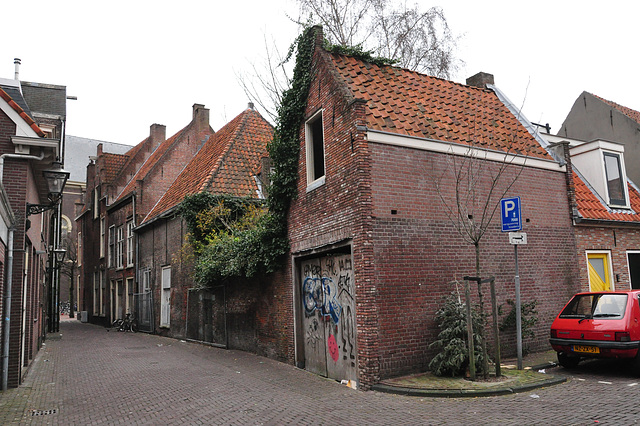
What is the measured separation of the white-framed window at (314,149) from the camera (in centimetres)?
1109

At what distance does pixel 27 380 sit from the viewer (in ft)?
34.3

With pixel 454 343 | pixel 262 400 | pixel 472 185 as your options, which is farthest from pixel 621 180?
pixel 262 400

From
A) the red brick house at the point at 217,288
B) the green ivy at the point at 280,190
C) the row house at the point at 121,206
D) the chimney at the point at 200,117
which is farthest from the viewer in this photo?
the chimney at the point at 200,117

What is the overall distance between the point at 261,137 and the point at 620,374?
603 inches

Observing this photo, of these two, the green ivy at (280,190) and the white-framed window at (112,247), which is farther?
the white-framed window at (112,247)

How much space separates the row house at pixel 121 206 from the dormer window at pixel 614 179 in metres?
18.0

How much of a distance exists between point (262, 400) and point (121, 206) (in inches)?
793

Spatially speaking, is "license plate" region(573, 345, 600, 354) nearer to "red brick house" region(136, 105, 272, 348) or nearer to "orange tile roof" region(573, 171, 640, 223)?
"orange tile roof" region(573, 171, 640, 223)

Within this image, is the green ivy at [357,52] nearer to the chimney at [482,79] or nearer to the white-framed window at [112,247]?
the chimney at [482,79]

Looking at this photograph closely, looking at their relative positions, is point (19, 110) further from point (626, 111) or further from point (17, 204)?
point (626, 111)

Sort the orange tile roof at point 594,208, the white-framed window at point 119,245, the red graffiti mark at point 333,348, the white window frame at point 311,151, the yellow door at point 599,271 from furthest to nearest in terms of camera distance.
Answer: the white-framed window at point 119,245, the orange tile roof at point 594,208, the yellow door at point 599,271, the white window frame at point 311,151, the red graffiti mark at point 333,348

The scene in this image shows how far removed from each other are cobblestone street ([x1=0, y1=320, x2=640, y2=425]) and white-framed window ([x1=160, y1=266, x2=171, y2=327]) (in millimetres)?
7476

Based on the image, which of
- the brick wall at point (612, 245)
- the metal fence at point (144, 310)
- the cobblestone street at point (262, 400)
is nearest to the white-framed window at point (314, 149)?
the cobblestone street at point (262, 400)

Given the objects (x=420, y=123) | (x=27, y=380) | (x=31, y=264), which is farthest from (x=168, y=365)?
(x=420, y=123)
